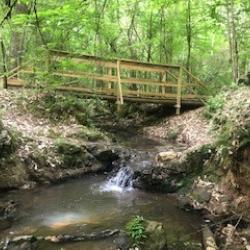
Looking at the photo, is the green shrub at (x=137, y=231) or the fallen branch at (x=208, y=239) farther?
the fallen branch at (x=208, y=239)

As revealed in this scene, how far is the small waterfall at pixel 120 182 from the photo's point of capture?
841cm

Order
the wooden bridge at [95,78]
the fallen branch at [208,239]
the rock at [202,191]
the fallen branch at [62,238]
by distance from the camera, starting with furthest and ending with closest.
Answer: the wooden bridge at [95,78]
the rock at [202,191]
the fallen branch at [208,239]
the fallen branch at [62,238]

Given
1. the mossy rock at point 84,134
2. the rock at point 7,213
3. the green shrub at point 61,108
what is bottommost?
the rock at point 7,213

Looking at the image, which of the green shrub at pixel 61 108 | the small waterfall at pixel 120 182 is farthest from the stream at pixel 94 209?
the green shrub at pixel 61 108

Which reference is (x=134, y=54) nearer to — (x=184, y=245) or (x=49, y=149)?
(x=49, y=149)

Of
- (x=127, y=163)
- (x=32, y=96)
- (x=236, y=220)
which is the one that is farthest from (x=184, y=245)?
(x=32, y=96)

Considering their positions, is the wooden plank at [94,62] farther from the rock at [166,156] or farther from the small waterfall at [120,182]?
the rock at [166,156]

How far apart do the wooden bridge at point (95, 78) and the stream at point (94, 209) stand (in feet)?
9.87

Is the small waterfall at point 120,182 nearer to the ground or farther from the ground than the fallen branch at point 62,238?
nearer to the ground

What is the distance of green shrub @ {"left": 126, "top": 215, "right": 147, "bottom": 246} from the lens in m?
5.48

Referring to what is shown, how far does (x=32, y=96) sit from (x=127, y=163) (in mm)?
3982

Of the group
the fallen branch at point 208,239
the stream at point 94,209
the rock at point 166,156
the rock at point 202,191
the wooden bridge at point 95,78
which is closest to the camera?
the fallen branch at point 208,239

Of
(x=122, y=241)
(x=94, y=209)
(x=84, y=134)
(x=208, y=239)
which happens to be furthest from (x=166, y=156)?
(x=122, y=241)

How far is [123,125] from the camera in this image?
15375 millimetres
